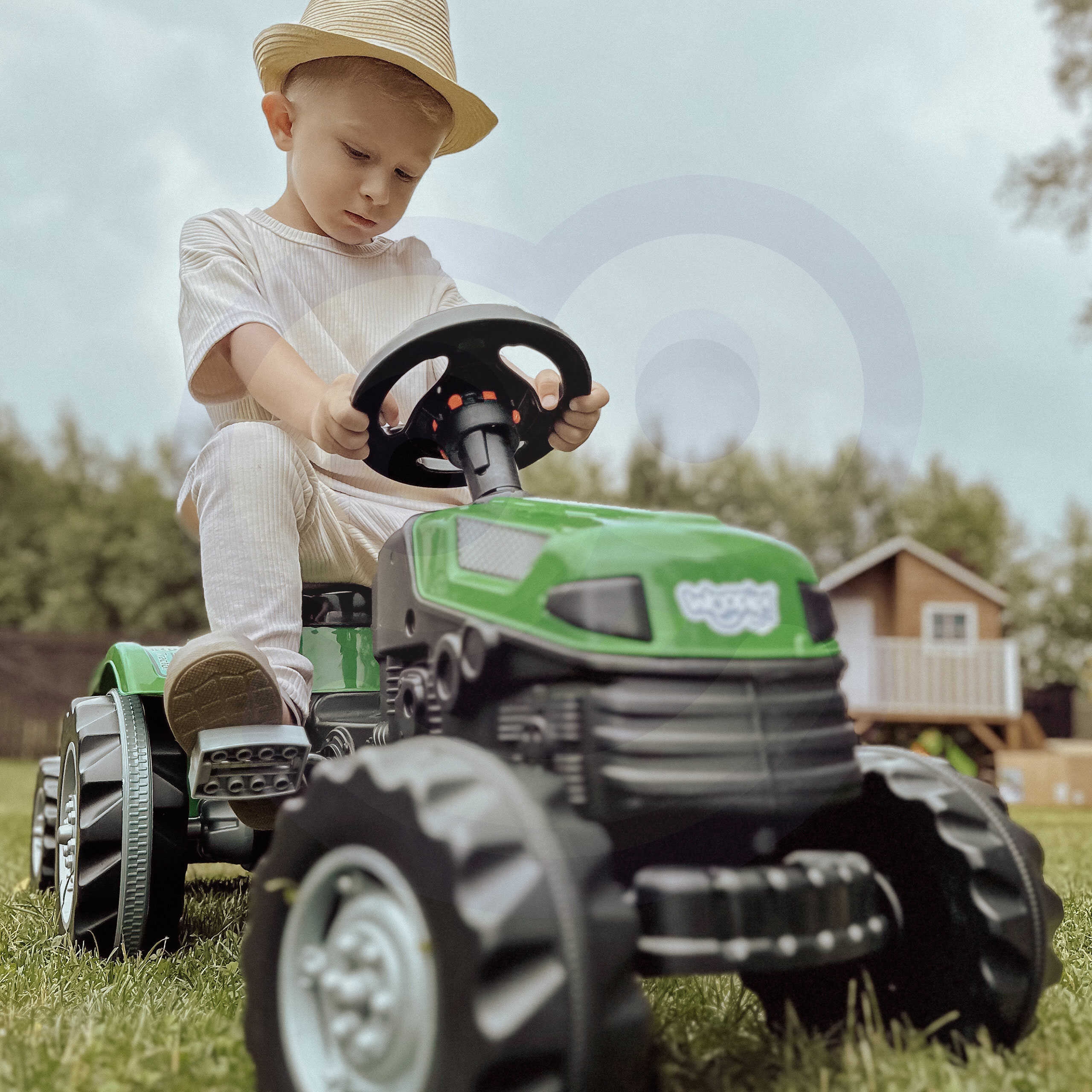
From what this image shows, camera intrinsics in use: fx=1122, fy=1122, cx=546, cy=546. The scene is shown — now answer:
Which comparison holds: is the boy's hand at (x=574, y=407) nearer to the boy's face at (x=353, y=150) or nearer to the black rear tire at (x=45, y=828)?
the boy's face at (x=353, y=150)

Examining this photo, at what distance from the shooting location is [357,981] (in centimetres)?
131

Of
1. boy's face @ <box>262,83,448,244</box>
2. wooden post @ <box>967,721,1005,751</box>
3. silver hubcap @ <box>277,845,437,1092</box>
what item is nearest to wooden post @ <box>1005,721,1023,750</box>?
wooden post @ <box>967,721,1005,751</box>

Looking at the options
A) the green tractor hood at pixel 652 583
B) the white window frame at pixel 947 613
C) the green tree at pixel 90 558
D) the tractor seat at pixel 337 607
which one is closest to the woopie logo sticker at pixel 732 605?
the green tractor hood at pixel 652 583

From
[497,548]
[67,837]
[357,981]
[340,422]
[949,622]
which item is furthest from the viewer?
[949,622]

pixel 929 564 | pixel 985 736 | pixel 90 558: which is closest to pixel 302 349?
pixel 985 736

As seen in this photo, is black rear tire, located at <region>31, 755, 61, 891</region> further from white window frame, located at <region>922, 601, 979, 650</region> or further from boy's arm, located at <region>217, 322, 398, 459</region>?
white window frame, located at <region>922, 601, 979, 650</region>

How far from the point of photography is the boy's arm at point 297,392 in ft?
5.90

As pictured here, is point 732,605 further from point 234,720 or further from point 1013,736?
point 1013,736

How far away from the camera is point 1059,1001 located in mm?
1928

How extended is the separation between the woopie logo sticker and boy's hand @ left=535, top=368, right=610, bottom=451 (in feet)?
2.08

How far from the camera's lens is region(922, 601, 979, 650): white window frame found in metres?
19.1

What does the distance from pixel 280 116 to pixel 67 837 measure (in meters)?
1.64

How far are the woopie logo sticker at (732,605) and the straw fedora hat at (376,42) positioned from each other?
3.95 ft

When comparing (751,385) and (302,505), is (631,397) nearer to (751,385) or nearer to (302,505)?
(751,385)
